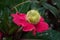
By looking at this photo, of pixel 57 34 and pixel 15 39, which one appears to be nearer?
pixel 15 39

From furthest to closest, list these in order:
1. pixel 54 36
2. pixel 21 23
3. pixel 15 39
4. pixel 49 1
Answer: pixel 49 1 < pixel 54 36 < pixel 15 39 < pixel 21 23

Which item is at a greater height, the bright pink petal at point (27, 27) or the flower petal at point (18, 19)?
the flower petal at point (18, 19)

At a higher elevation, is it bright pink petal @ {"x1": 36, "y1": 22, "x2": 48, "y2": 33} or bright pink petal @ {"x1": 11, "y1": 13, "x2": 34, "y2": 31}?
bright pink petal @ {"x1": 11, "y1": 13, "x2": 34, "y2": 31}

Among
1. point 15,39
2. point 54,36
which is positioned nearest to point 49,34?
point 54,36

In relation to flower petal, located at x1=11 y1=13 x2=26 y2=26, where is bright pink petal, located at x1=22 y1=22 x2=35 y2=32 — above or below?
below

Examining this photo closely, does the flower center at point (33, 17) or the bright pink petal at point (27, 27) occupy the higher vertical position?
the flower center at point (33, 17)

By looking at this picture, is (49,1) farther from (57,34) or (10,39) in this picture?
(10,39)

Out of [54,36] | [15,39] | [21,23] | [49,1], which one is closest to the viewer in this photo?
[21,23]

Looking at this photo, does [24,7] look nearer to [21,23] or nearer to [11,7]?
[11,7]

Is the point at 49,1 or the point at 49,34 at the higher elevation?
the point at 49,1
